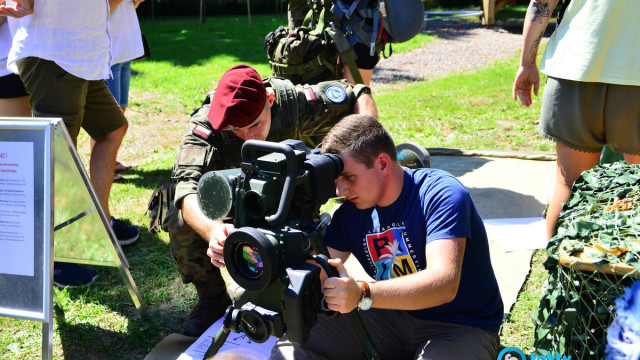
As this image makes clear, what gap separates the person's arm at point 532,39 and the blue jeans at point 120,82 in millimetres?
3141

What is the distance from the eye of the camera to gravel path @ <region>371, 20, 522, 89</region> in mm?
10180

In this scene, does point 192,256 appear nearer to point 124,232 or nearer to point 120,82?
point 124,232

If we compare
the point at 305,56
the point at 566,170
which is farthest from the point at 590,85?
the point at 305,56

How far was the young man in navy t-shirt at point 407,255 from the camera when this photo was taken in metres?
1.99

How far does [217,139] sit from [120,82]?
2365mm

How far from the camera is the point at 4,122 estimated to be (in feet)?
8.25

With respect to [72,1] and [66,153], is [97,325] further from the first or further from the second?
[72,1]

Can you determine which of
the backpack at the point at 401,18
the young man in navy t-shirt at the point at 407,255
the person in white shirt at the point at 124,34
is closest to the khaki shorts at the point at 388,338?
the young man in navy t-shirt at the point at 407,255

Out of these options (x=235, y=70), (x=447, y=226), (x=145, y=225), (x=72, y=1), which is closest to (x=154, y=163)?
(x=145, y=225)

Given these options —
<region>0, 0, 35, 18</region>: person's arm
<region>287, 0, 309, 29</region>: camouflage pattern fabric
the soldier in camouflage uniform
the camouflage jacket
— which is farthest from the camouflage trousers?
<region>287, 0, 309, 29</region>: camouflage pattern fabric

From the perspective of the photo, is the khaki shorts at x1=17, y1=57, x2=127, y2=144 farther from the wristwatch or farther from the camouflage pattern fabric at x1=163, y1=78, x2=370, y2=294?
the wristwatch

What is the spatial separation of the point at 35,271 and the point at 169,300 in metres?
0.91

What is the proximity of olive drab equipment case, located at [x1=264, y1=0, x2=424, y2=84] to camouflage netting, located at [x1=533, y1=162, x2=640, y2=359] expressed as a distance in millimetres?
2683

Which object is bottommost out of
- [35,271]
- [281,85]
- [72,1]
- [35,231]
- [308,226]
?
[35,271]
